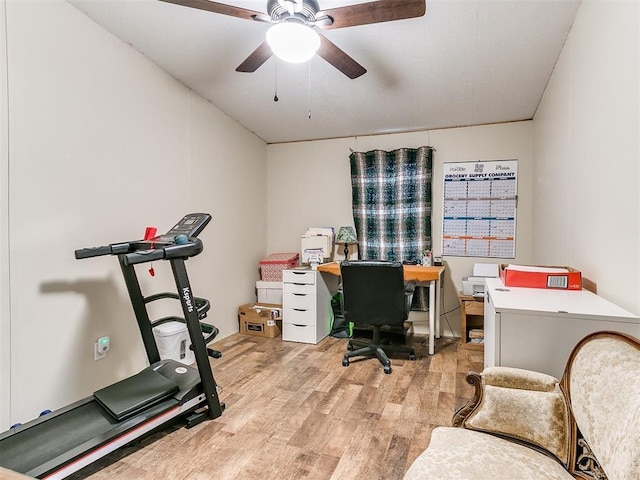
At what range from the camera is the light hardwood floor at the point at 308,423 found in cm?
163

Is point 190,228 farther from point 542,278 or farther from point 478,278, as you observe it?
point 478,278

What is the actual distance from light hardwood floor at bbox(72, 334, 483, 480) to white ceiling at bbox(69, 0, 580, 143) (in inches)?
93.7

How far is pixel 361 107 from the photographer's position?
10.9 ft

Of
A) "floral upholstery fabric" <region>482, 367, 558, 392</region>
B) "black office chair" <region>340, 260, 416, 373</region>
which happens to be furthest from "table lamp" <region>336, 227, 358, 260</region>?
"floral upholstery fabric" <region>482, 367, 558, 392</region>

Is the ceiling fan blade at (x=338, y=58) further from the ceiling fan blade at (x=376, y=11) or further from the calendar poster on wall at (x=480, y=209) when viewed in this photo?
the calendar poster on wall at (x=480, y=209)

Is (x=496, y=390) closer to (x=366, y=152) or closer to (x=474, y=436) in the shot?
(x=474, y=436)

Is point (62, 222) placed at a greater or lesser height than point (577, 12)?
lesser

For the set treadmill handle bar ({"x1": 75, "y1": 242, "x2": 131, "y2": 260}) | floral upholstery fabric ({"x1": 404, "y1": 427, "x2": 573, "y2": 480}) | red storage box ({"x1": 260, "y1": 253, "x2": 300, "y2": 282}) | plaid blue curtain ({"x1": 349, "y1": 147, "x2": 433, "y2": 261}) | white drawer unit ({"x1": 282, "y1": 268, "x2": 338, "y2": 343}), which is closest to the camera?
floral upholstery fabric ({"x1": 404, "y1": 427, "x2": 573, "y2": 480})

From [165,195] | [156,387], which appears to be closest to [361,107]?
[165,195]

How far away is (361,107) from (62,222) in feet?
8.61

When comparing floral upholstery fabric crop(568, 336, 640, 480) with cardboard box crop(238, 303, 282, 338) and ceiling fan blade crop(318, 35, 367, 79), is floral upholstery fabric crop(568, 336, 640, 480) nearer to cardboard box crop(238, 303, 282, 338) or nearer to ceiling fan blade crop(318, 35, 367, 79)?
ceiling fan blade crop(318, 35, 367, 79)

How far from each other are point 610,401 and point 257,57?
2.21 m

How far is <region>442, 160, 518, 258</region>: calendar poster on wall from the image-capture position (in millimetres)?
3654

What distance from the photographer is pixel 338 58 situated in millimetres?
2008
